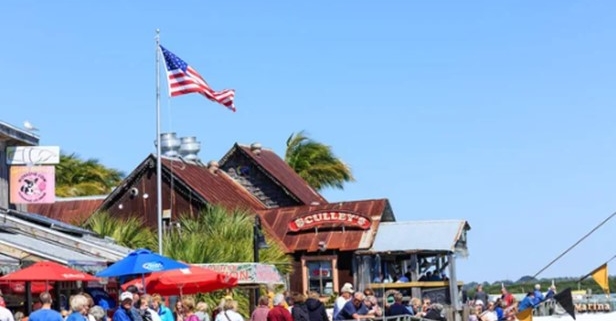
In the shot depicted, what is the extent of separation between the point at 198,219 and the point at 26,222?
1169 centimetres

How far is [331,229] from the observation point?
36.8m

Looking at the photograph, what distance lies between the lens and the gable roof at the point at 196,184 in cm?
3909

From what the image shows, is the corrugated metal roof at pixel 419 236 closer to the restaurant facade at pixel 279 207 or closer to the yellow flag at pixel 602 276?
the restaurant facade at pixel 279 207

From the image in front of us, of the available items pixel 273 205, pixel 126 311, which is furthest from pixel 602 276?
pixel 273 205

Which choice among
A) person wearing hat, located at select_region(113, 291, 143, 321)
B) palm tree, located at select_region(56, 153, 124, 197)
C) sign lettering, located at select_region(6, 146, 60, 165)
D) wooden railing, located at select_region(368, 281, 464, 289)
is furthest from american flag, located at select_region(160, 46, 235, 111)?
palm tree, located at select_region(56, 153, 124, 197)

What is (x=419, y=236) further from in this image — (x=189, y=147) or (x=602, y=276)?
(x=189, y=147)

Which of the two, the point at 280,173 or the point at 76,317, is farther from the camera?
the point at 280,173

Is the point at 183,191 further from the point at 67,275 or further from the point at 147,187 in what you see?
the point at 67,275

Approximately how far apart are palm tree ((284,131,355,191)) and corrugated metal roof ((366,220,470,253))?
19.5 metres

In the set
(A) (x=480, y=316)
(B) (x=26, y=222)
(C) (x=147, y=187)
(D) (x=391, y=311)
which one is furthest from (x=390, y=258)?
(D) (x=391, y=311)

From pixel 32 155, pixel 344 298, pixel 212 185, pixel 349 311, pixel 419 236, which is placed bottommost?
pixel 349 311

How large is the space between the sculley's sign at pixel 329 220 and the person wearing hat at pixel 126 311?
2096 cm

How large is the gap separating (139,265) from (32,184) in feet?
26.4

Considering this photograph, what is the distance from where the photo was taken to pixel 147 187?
3978cm
